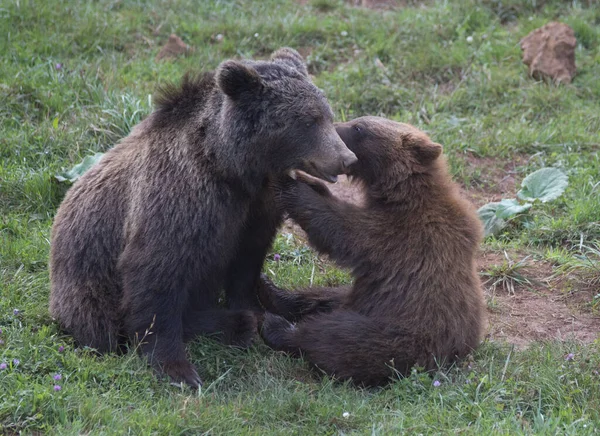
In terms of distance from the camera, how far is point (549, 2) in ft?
36.0

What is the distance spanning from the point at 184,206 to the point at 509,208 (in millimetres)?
3291

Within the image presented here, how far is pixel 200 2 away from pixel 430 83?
319 centimetres

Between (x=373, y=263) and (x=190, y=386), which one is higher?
(x=373, y=263)

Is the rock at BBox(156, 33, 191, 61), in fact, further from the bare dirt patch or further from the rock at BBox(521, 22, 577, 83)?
the bare dirt patch

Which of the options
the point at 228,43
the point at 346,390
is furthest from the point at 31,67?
the point at 346,390

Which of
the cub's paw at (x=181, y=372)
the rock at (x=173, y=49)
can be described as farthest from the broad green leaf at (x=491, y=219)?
the rock at (x=173, y=49)

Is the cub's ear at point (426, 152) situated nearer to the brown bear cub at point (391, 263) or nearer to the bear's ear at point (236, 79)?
the brown bear cub at point (391, 263)

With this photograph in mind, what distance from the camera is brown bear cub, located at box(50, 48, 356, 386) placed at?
5.56 m

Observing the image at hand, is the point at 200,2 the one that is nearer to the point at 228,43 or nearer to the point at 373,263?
the point at 228,43

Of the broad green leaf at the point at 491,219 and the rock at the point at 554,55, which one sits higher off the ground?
the rock at the point at 554,55

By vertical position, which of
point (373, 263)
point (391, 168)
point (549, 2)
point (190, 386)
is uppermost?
point (549, 2)

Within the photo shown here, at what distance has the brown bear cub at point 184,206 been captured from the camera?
18.2 ft

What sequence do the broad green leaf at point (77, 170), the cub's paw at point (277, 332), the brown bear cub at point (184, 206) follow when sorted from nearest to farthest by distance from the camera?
the brown bear cub at point (184, 206)
the cub's paw at point (277, 332)
the broad green leaf at point (77, 170)

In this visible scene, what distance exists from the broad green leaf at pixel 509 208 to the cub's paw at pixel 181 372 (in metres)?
3.33
